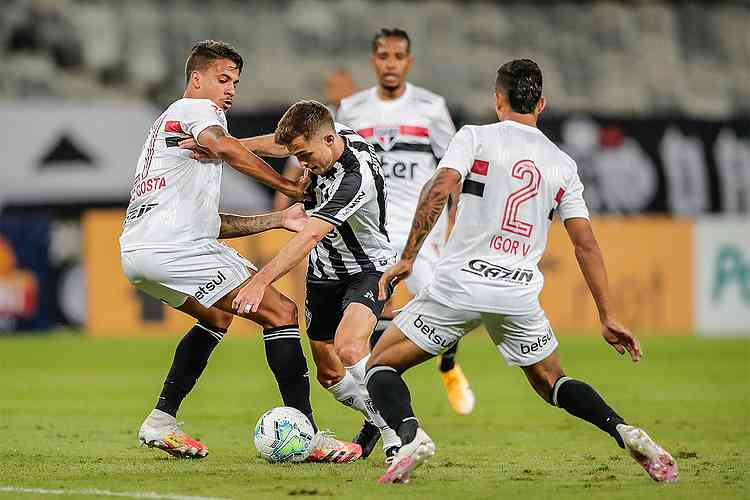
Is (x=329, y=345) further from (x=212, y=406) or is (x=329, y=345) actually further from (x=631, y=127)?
(x=631, y=127)

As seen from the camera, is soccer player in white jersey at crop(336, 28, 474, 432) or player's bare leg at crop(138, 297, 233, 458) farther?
soccer player in white jersey at crop(336, 28, 474, 432)

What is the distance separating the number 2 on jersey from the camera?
6.50 meters

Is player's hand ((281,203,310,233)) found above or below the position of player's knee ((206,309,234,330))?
above

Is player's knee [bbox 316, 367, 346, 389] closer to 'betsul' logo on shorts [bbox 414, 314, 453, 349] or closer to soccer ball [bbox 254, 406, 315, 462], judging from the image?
soccer ball [bbox 254, 406, 315, 462]

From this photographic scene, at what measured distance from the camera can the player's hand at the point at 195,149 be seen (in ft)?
24.2

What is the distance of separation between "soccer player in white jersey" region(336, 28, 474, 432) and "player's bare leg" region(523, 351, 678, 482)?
3086 millimetres

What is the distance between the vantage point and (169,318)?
17.2 meters

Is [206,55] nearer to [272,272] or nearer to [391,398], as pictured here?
[272,272]

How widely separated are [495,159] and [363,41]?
56.0 ft

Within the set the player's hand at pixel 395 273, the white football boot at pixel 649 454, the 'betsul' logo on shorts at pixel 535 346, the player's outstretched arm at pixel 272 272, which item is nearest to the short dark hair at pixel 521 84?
the player's hand at pixel 395 273

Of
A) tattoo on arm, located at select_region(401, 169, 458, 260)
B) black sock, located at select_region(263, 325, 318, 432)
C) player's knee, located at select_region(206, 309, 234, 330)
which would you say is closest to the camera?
tattoo on arm, located at select_region(401, 169, 458, 260)

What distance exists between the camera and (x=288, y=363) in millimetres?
7477

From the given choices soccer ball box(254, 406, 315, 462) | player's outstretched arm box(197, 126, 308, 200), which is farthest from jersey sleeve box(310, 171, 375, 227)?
soccer ball box(254, 406, 315, 462)

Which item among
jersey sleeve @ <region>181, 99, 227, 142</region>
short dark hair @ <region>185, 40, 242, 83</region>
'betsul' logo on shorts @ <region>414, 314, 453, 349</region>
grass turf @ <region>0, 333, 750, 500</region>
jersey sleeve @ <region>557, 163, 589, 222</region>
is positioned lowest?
grass turf @ <region>0, 333, 750, 500</region>
